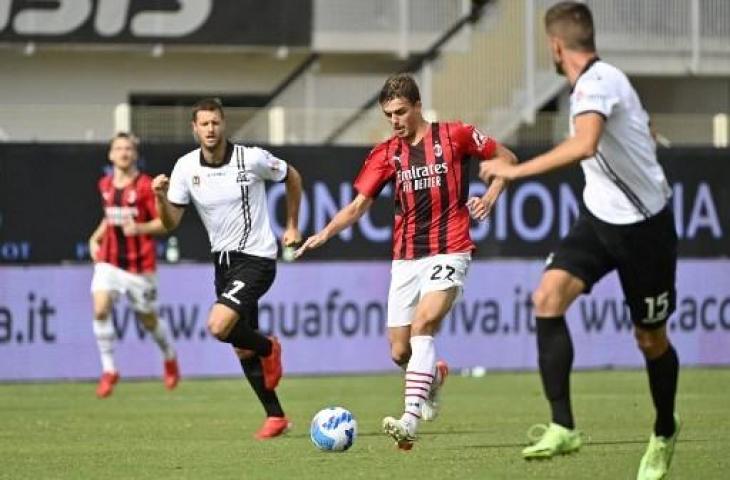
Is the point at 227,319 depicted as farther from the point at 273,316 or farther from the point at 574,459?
the point at 273,316

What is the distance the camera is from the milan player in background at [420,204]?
1216 cm

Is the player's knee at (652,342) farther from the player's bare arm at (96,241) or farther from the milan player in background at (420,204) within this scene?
the player's bare arm at (96,241)

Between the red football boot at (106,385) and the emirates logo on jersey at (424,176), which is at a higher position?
the emirates logo on jersey at (424,176)

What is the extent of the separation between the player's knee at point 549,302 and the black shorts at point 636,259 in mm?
137

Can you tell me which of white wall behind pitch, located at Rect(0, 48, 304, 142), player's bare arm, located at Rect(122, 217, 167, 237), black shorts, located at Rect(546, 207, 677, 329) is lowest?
player's bare arm, located at Rect(122, 217, 167, 237)

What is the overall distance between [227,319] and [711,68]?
19360mm

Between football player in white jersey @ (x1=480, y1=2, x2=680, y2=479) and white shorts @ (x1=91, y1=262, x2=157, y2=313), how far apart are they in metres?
10.7

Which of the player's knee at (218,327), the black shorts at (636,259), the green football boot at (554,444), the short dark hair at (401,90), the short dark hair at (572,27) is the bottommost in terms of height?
the green football boot at (554,444)

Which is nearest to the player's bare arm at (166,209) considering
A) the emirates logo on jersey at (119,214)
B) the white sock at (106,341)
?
the white sock at (106,341)

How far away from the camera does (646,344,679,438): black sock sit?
9.57m

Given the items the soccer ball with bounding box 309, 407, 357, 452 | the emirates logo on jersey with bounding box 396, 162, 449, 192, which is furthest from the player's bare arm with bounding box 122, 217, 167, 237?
the soccer ball with bounding box 309, 407, 357, 452

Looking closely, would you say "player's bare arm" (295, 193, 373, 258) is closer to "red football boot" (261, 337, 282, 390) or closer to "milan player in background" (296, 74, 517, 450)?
"milan player in background" (296, 74, 517, 450)

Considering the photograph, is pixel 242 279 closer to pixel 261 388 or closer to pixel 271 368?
pixel 271 368

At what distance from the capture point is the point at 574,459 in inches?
435
